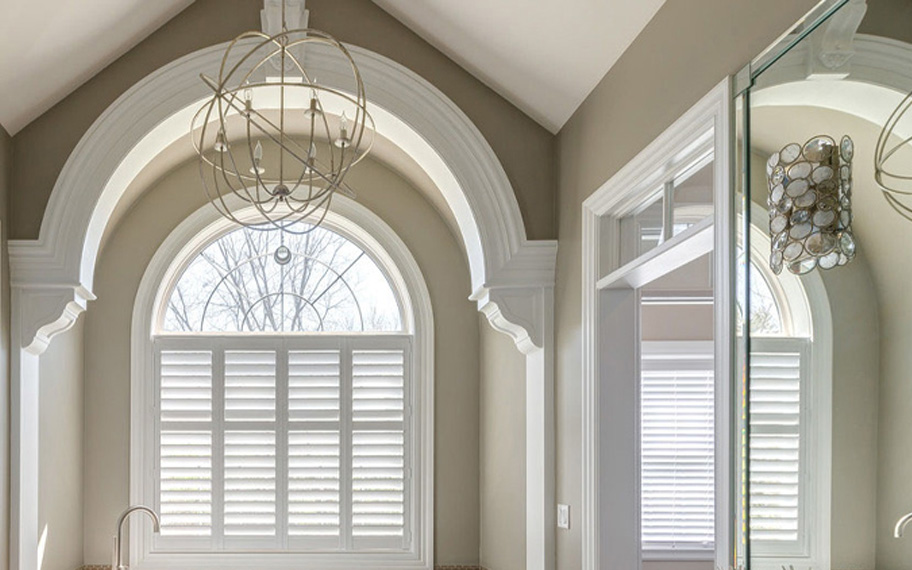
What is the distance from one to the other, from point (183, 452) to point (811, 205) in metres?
4.39

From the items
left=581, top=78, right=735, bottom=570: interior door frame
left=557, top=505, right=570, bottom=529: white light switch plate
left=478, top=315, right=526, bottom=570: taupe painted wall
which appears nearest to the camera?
left=581, top=78, right=735, bottom=570: interior door frame

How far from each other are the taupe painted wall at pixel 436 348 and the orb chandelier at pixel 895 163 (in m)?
4.09

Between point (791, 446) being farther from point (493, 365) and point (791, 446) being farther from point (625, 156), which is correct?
point (493, 365)

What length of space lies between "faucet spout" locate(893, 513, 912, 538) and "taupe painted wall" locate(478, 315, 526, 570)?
10.5 feet

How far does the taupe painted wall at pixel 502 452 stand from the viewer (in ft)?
15.9

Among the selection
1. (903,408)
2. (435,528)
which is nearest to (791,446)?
(903,408)

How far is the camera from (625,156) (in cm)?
335

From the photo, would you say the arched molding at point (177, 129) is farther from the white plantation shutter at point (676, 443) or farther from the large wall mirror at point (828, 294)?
the white plantation shutter at point (676, 443)

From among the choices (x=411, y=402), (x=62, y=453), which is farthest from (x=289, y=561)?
(x=62, y=453)

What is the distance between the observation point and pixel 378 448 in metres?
5.73

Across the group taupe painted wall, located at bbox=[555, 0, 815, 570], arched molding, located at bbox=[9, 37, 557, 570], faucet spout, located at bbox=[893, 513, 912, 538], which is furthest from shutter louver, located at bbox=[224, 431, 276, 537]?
faucet spout, located at bbox=[893, 513, 912, 538]

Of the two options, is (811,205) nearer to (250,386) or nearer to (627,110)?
(627,110)

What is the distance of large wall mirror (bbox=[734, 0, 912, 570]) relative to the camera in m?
1.60

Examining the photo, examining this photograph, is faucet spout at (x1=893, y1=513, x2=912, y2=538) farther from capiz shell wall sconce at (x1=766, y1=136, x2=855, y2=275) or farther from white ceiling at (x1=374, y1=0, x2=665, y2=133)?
white ceiling at (x1=374, y1=0, x2=665, y2=133)
